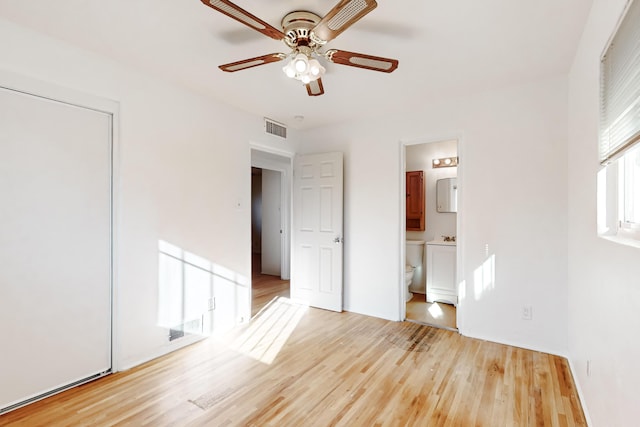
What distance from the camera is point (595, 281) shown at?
1.76 metres

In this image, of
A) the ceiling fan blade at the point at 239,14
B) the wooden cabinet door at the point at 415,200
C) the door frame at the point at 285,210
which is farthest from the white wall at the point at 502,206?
the door frame at the point at 285,210

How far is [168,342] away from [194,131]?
6.63 ft

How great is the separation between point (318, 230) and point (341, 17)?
2.88m

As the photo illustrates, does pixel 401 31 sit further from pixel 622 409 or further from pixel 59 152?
pixel 59 152

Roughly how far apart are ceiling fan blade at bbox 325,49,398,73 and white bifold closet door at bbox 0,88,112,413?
6.16 ft

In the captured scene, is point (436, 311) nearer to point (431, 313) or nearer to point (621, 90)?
point (431, 313)

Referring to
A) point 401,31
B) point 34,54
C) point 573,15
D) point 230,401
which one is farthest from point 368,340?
point 34,54

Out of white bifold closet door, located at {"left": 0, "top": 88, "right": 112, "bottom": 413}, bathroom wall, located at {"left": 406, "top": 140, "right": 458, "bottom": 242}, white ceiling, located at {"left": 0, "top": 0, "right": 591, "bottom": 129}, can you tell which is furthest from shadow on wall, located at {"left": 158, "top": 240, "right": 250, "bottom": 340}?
bathroom wall, located at {"left": 406, "top": 140, "right": 458, "bottom": 242}

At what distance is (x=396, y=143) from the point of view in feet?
12.0

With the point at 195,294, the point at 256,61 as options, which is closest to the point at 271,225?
the point at 195,294

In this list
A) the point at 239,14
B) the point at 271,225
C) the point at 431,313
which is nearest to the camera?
the point at 239,14

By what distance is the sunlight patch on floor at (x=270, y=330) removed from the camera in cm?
286

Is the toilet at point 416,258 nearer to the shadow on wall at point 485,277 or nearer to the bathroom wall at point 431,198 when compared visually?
the bathroom wall at point 431,198

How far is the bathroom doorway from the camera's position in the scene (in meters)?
4.27
